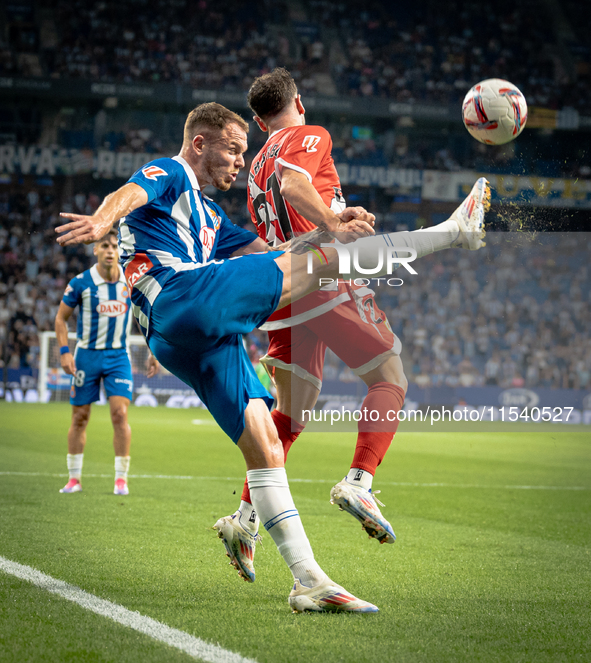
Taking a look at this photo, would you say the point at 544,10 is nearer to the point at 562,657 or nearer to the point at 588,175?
the point at 588,175

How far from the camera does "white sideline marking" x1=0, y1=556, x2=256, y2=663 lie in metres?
2.68

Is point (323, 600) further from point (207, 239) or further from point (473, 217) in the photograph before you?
point (473, 217)

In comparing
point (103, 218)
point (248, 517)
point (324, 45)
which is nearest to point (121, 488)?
point (248, 517)

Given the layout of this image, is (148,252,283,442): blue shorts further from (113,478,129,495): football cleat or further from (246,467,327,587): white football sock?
(113,478,129,495): football cleat

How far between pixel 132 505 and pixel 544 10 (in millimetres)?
31501

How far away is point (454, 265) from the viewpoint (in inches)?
1014

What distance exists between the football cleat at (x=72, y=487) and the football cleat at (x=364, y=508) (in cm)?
412

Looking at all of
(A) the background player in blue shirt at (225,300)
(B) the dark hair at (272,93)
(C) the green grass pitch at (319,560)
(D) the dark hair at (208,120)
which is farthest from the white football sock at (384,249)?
(C) the green grass pitch at (319,560)

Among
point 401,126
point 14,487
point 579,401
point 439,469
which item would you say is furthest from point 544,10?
point 14,487

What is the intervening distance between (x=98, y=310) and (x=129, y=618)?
16.3 feet

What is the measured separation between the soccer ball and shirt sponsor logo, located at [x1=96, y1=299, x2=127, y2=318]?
4163 mm

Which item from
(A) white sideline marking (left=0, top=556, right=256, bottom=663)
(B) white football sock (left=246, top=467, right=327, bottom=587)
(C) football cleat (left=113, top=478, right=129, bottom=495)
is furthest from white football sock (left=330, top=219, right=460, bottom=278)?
(C) football cleat (left=113, top=478, right=129, bottom=495)

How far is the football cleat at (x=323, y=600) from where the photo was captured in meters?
3.22

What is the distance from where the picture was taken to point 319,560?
455 centimetres
